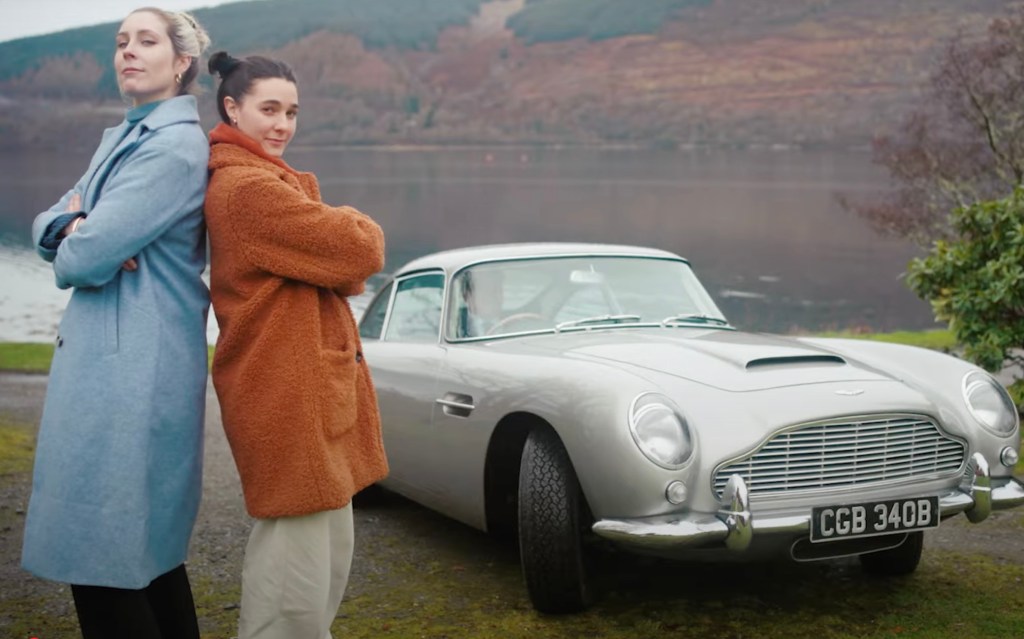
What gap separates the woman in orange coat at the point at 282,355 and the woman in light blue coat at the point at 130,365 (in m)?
0.09

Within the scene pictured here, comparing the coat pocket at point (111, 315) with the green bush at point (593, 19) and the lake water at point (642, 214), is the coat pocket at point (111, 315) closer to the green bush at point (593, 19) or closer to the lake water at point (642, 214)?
the lake water at point (642, 214)

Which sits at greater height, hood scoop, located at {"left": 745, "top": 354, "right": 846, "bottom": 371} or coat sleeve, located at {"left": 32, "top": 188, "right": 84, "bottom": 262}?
coat sleeve, located at {"left": 32, "top": 188, "right": 84, "bottom": 262}

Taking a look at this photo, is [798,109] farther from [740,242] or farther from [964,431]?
[964,431]

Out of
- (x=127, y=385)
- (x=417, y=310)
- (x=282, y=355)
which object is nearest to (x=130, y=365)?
(x=127, y=385)

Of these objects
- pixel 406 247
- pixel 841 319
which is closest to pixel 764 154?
pixel 406 247

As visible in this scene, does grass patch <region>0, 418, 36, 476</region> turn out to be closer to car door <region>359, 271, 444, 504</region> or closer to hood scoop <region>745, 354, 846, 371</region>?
car door <region>359, 271, 444, 504</region>

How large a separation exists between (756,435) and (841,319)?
46711 mm

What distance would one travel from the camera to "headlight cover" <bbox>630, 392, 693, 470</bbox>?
3547 mm

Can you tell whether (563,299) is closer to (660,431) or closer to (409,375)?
(409,375)

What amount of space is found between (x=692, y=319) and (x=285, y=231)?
9.86 feet

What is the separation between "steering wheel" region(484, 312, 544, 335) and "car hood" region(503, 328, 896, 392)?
263 millimetres

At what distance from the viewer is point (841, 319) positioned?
157ft

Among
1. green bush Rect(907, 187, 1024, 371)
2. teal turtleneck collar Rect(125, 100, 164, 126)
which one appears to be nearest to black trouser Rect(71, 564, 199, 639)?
teal turtleneck collar Rect(125, 100, 164, 126)

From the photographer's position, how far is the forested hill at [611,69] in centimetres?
15350
